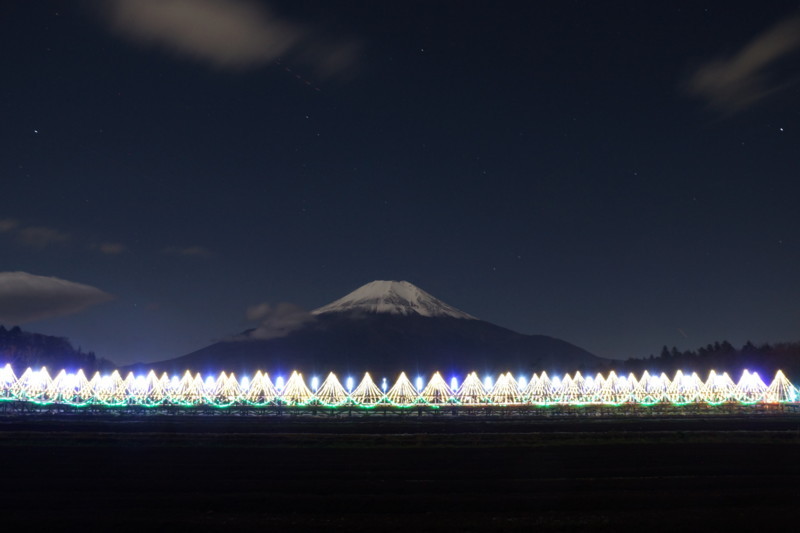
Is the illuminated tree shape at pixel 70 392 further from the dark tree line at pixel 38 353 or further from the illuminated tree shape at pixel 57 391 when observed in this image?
the dark tree line at pixel 38 353

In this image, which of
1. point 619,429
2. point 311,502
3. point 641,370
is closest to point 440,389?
point 619,429

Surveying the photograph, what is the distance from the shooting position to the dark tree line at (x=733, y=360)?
125m

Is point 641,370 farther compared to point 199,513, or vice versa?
point 641,370

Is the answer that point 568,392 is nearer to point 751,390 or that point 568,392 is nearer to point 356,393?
point 751,390

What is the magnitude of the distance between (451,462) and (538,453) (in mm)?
5437

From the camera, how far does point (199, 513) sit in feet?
59.7

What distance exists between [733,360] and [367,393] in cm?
8728

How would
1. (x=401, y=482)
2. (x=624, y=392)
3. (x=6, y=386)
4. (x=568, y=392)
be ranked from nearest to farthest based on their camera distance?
(x=401, y=482)
(x=6, y=386)
(x=624, y=392)
(x=568, y=392)

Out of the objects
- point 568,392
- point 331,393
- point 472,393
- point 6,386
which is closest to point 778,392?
Result: point 568,392

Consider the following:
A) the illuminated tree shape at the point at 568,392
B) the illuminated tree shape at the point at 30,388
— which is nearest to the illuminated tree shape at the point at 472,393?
the illuminated tree shape at the point at 568,392

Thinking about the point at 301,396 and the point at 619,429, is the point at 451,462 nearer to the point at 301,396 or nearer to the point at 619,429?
the point at 619,429

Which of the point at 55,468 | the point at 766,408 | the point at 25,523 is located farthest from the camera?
the point at 766,408

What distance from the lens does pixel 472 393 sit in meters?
98.9

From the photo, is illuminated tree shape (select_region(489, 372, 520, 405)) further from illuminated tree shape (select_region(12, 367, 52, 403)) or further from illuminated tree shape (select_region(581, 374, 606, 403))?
illuminated tree shape (select_region(12, 367, 52, 403))
